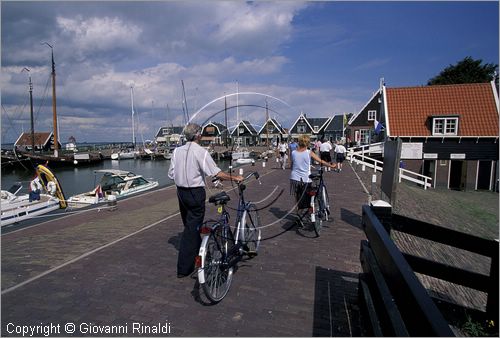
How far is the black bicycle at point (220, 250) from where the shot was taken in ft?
11.9

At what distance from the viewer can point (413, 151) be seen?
27250 millimetres

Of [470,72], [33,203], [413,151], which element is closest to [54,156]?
[33,203]

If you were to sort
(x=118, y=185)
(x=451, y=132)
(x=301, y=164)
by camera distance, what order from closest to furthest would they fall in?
(x=301, y=164), (x=118, y=185), (x=451, y=132)

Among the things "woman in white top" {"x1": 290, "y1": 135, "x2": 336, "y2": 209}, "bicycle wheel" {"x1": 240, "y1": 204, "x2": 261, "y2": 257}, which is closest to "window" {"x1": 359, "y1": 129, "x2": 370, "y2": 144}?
"woman in white top" {"x1": 290, "y1": 135, "x2": 336, "y2": 209}

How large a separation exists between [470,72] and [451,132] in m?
24.1

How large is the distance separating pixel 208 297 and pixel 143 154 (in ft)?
226

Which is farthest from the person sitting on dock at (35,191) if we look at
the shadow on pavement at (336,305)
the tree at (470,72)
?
the tree at (470,72)

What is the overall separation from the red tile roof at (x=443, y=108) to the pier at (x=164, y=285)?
80.2 feet

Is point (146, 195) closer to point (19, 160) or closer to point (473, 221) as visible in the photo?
point (473, 221)

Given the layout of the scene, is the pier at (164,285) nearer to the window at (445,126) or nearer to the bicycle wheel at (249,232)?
the bicycle wheel at (249,232)

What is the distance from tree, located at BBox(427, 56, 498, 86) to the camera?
4306 centimetres

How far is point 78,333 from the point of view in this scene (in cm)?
322

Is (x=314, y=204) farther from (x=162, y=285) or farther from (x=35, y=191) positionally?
(x=35, y=191)

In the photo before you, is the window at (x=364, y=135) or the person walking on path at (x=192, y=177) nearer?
the person walking on path at (x=192, y=177)
